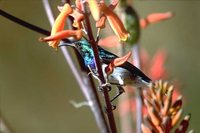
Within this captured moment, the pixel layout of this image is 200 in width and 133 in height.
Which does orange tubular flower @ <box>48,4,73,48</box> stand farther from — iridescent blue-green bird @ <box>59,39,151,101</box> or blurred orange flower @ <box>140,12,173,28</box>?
blurred orange flower @ <box>140,12,173,28</box>

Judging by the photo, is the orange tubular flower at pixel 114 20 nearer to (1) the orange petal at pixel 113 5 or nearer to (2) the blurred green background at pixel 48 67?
(1) the orange petal at pixel 113 5

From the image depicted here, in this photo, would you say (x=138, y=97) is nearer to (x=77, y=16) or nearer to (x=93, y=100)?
(x=93, y=100)

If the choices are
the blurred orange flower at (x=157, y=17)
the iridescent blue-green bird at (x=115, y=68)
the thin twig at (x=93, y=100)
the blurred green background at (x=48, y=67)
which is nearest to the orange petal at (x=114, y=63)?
the iridescent blue-green bird at (x=115, y=68)

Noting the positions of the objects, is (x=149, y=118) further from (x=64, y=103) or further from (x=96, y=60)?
(x=64, y=103)

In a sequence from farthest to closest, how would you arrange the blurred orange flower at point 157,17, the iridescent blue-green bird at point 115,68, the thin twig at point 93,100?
1. the blurred orange flower at point 157,17
2. the thin twig at point 93,100
3. the iridescent blue-green bird at point 115,68

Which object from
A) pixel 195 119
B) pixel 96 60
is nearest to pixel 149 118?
pixel 96 60
